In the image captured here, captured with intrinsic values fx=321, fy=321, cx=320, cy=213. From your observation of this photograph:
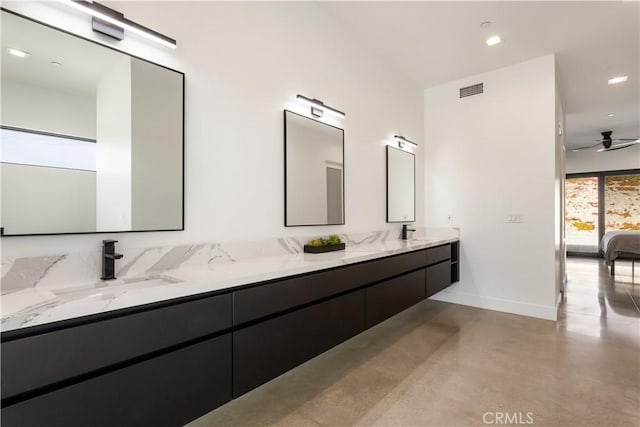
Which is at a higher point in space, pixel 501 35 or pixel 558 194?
pixel 501 35

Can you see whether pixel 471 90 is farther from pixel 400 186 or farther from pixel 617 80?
pixel 617 80

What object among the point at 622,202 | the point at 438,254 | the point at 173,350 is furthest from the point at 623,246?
the point at 173,350

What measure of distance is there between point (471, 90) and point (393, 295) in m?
3.27

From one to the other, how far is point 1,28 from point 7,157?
0.57m

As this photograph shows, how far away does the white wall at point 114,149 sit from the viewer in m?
1.69

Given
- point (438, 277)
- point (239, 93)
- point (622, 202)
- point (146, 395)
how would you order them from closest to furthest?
point (146, 395)
point (239, 93)
point (438, 277)
point (622, 202)

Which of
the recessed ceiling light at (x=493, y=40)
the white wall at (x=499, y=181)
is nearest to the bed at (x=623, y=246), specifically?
the white wall at (x=499, y=181)

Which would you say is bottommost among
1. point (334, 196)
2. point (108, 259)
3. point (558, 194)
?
point (108, 259)

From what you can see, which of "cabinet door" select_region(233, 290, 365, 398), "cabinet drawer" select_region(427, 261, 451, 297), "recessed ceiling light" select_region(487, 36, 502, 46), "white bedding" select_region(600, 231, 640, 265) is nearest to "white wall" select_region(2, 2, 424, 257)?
"cabinet door" select_region(233, 290, 365, 398)

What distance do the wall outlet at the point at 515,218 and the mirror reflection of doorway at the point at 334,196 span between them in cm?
240

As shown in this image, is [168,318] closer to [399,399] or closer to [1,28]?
[1,28]

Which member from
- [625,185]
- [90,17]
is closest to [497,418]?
[90,17]

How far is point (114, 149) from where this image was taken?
1.74 metres

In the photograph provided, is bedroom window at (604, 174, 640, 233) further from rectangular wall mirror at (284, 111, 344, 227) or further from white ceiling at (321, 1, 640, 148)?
rectangular wall mirror at (284, 111, 344, 227)
